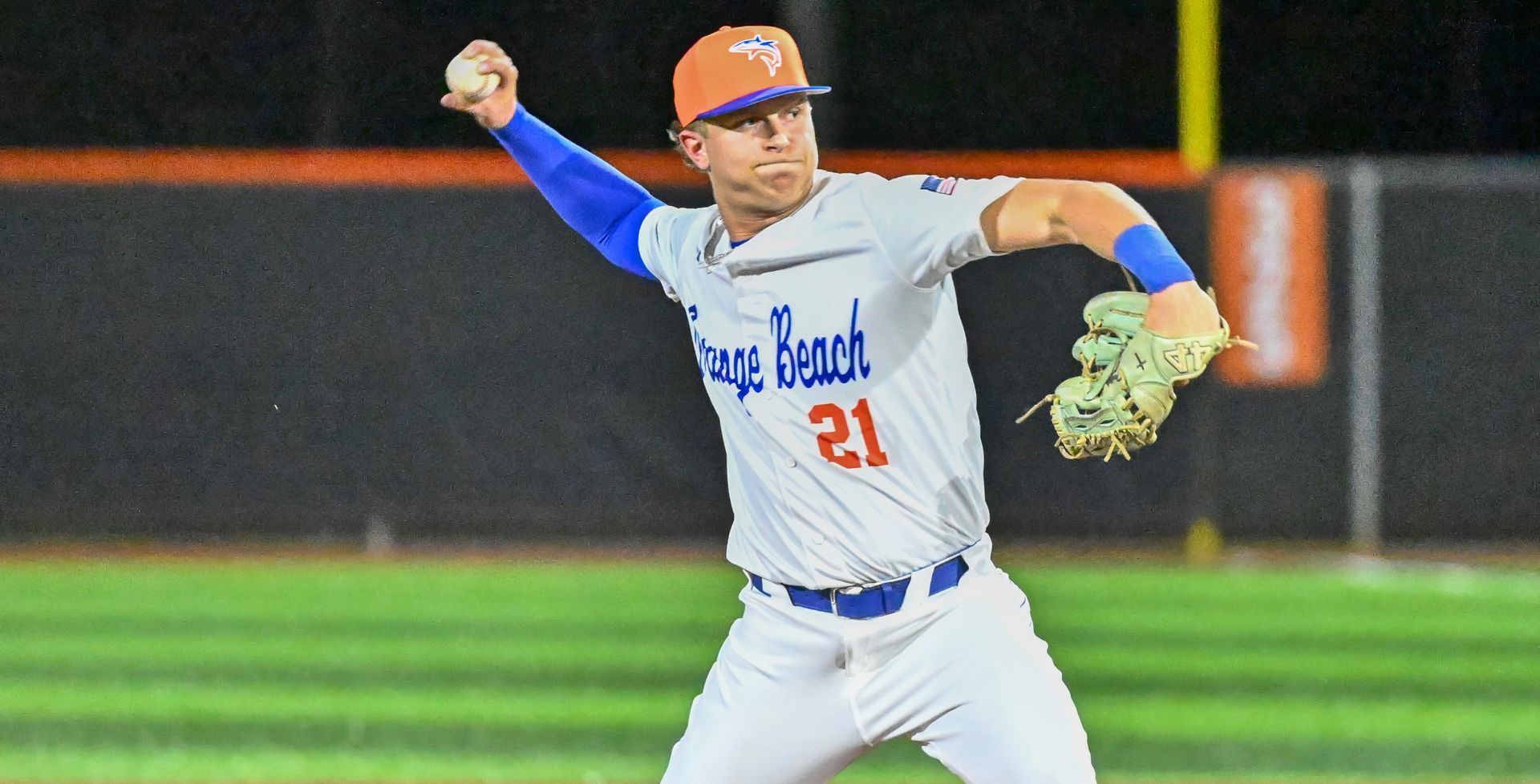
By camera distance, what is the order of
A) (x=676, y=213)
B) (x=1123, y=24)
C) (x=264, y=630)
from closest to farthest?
(x=676, y=213)
(x=264, y=630)
(x=1123, y=24)

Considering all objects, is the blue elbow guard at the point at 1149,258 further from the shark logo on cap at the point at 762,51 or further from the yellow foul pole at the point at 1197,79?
the yellow foul pole at the point at 1197,79

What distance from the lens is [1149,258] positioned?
249 cm

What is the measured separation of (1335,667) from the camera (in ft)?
22.8

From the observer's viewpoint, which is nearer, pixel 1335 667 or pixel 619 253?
pixel 619 253

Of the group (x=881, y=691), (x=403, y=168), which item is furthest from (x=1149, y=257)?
(x=403, y=168)

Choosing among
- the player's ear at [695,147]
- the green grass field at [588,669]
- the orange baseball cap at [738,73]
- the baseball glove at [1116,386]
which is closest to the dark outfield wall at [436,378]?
the green grass field at [588,669]

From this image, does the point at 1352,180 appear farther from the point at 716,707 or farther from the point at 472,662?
the point at 716,707

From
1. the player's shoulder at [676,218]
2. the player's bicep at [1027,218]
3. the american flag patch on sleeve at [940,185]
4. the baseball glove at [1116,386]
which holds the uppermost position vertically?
the american flag patch on sleeve at [940,185]

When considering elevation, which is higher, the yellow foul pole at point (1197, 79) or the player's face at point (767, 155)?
the yellow foul pole at point (1197, 79)

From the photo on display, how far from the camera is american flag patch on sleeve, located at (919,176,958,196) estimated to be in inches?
114

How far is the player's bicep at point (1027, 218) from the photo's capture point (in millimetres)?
2676

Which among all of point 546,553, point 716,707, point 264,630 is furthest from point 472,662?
point 716,707

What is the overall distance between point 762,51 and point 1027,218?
70 cm

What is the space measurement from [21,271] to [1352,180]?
21.9ft
